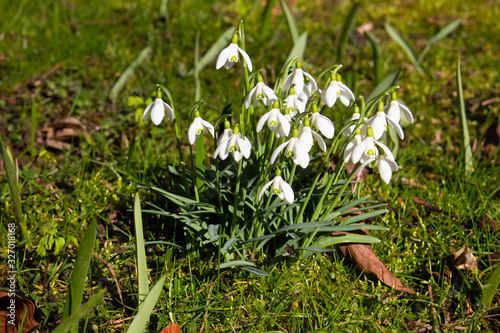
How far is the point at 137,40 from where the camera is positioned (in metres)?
3.72

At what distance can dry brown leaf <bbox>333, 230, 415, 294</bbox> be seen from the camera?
1821 mm

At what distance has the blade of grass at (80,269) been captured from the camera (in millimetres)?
1318

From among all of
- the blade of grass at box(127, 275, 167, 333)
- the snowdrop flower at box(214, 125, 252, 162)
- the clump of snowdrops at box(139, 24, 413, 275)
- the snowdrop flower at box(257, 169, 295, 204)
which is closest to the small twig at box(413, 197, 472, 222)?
the clump of snowdrops at box(139, 24, 413, 275)

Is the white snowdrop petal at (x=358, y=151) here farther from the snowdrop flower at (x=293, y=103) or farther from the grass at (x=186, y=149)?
the grass at (x=186, y=149)

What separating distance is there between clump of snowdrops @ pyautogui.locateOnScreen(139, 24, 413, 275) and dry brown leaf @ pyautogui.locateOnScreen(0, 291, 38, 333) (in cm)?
58

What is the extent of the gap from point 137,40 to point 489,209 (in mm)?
2925

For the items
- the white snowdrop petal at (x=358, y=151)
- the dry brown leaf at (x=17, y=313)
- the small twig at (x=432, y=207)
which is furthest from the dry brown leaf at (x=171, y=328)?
the small twig at (x=432, y=207)

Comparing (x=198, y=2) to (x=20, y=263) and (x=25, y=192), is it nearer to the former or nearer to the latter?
(x=25, y=192)

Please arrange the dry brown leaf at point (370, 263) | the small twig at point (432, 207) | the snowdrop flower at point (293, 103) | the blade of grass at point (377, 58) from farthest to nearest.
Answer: the blade of grass at point (377, 58), the small twig at point (432, 207), the dry brown leaf at point (370, 263), the snowdrop flower at point (293, 103)

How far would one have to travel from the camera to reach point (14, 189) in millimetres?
1771

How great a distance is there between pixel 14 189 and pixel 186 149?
41.9 inches

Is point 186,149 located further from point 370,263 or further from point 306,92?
point 370,263

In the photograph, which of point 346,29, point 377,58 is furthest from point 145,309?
point 346,29

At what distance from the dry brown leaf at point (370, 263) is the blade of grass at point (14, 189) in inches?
53.5
